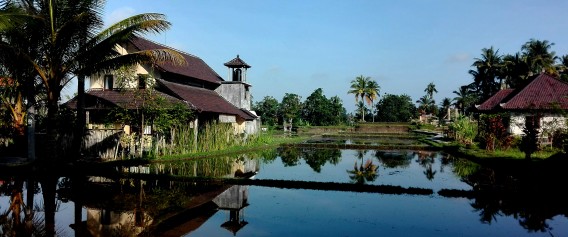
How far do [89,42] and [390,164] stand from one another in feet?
44.0

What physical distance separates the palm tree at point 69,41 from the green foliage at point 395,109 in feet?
176

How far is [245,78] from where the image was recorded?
34281 millimetres

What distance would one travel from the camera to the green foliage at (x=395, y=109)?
2511 inches

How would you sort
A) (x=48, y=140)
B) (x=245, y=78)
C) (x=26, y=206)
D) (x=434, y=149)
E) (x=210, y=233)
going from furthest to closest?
(x=245, y=78), (x=434, y=149), (x=48, y=140), (x=26, y=206), (x=210, y=233)

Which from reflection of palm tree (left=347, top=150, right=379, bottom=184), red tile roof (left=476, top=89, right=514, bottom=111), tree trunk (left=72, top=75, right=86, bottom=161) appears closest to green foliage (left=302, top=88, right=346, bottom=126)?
red tile roof (left=476, top=89, right=514, bottom=111)

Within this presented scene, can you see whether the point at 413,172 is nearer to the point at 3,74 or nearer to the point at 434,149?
the point at 434,149

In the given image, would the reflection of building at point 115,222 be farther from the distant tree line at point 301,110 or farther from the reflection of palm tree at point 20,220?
the distant tree line at point 301,110

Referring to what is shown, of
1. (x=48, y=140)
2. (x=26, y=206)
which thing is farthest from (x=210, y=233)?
(x=48, y=140)

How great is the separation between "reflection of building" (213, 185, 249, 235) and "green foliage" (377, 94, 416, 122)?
54.4m

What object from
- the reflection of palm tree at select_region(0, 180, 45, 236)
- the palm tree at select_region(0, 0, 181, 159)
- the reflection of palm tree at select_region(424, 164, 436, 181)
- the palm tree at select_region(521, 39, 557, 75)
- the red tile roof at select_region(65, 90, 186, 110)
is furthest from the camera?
the palm tree at select_region(521, 39, 557, 75)

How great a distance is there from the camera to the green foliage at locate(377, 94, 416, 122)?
63781mm

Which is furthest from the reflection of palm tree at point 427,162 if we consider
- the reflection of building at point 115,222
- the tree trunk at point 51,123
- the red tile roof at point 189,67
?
the red tile roof at point 189,67

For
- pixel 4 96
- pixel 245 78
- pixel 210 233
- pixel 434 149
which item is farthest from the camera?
pixel 245 78

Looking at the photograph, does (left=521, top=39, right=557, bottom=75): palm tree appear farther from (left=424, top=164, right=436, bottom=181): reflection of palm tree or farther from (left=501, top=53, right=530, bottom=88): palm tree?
(left=424, top=164, right=436, bottom=181): reflection of palm tree
